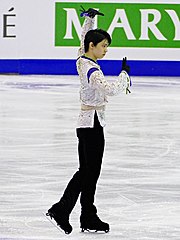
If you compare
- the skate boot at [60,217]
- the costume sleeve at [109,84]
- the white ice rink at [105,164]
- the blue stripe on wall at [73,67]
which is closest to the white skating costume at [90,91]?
the costume sleeve at [109,84]

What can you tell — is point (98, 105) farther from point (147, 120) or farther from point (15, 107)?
point (15, 107)

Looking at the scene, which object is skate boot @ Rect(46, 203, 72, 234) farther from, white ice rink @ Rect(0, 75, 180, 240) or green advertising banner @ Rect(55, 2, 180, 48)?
green advertising banner @ Rect(55, 2, 180, 48)

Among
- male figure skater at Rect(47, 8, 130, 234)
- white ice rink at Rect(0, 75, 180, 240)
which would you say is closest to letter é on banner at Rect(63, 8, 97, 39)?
white ice rink at Rect(0, 75, 180, 240)

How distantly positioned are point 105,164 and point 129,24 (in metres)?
8.68

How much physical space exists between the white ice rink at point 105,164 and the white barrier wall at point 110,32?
3201 mm

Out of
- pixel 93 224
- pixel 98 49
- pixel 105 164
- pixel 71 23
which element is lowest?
pixel 71 23

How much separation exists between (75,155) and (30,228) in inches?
95.6

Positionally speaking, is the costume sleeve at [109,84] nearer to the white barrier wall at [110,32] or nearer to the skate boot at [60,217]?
the skate boot at [60,217]

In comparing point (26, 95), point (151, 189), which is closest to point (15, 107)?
point (26, 95)

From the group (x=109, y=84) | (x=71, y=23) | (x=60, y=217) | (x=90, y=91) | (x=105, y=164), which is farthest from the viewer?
(x=71, y=23)

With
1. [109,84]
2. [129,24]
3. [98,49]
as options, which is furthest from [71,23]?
[109,84]

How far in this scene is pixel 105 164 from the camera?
616 centimetres

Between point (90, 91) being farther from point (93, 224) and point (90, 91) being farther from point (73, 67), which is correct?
point (73, 67)

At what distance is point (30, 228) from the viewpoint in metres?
4.18
